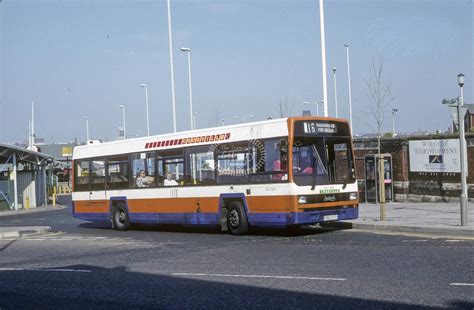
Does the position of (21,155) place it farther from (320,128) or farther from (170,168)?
(320,128)

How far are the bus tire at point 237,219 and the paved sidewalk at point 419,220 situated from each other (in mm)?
3118

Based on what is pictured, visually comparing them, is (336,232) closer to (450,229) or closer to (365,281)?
(450,229)

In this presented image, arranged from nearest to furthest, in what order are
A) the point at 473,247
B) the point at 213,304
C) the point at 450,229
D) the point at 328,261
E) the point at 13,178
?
the point at 213,304
the point at 328,261
the point at 473,247
the point at 450,229
the point at 13,178

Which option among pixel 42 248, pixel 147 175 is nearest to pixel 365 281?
pixel 42 248

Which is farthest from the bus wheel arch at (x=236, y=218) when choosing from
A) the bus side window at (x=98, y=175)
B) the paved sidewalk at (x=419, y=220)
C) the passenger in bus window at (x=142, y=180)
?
the bus side window at (x=98, y=175)

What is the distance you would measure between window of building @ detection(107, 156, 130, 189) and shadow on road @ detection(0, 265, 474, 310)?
992 cm

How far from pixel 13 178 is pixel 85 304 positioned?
118 ft

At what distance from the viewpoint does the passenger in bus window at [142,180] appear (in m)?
19.7

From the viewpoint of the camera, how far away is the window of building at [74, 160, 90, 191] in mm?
22359

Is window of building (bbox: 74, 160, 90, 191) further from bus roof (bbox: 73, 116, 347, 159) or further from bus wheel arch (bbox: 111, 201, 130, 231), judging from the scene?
bus wheel arch (bbox: 111, 201, 130, 231)

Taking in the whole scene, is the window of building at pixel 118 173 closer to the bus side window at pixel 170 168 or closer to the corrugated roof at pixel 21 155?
the bus side window at pixel 170 168

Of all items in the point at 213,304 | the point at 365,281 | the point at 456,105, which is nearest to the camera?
the point at 213,304

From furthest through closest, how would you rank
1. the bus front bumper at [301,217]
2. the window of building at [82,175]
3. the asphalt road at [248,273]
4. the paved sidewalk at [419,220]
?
the window of building at [82,175] < the bus front bumper at [301,217] < the paved sidewalk at [419,220] < the asphalt road at [248,273]

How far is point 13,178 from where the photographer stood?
1640 inches
